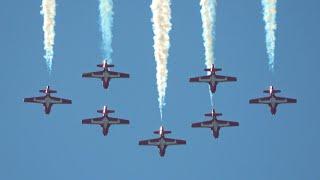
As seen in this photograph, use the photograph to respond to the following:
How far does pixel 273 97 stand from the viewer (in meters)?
78.8

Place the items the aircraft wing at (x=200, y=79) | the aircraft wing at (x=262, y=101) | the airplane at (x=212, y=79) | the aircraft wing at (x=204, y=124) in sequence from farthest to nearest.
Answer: the aircraft wing at (x=204, y=124) < the aircraft wing at (x=262, y=101) < the aircraft wing at (x=200, y=79) < the airplane at (x=212, y=79)

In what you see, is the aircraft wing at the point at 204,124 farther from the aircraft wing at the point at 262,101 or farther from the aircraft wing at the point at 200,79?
the aircraft wing at the point at 262,101

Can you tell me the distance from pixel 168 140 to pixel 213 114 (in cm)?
494

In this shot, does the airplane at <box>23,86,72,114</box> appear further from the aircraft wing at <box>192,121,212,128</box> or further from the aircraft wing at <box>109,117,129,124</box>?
the aircraft wing at <box>192,121,212,128</box>

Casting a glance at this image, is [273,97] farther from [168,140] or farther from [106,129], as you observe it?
[106,129]

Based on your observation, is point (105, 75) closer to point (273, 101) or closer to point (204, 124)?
point (204, 124)

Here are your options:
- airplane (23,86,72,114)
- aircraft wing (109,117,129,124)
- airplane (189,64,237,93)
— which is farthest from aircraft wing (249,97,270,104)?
airplane (23,86,72,114)

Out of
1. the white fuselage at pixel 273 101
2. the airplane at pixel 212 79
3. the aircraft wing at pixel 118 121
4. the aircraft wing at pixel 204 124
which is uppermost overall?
the airplane at pixel 212 79

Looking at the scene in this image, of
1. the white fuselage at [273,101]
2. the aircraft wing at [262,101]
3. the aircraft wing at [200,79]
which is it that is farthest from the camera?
the aircraft wing at [262,101]

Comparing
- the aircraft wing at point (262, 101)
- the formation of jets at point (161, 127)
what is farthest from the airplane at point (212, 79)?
the aircraft wing at point (262, 101)

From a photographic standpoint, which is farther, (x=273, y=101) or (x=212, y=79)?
(x=273, y=101)

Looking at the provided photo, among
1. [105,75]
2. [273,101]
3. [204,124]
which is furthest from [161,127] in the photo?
[273,101]

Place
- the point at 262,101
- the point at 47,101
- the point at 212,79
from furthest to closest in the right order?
the point at 262,101, the point at 47,101, the point at 212,79

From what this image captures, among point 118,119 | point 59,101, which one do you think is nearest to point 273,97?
point 118,119
